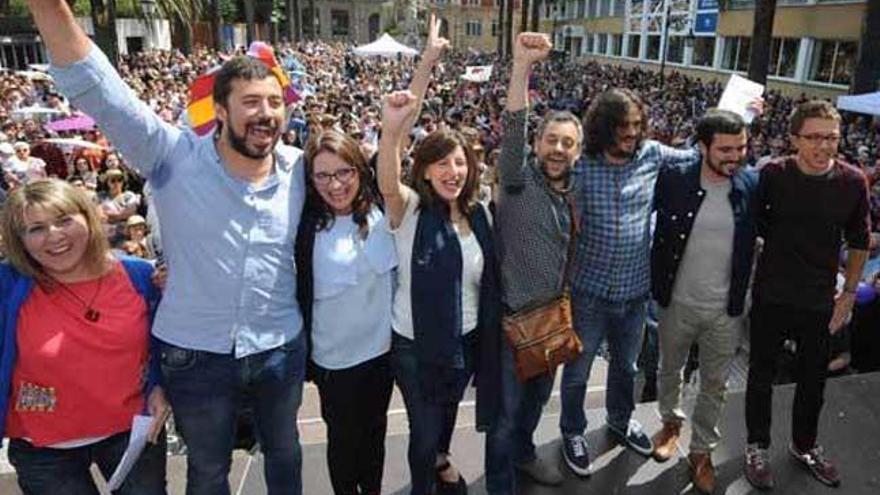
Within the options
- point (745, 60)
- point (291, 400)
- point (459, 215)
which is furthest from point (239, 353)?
point (745, 60)

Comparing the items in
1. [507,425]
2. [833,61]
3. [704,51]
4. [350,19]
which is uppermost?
[350,19]

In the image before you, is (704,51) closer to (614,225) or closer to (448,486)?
(614,225)

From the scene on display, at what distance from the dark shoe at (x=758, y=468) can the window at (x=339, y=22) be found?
8714 cm

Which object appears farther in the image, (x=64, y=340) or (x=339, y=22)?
(x=339, y=22)

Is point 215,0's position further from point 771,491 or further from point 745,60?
point 771,491

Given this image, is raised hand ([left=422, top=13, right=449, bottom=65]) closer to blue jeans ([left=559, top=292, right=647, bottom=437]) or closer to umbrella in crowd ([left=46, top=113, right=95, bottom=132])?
blue jeans ([left=559, top=292, right=647, bottom=437])

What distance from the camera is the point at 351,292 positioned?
2.39m

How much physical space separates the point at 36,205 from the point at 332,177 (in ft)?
3.01

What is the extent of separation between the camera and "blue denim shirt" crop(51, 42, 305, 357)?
6.84 ft

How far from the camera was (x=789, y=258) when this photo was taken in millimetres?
2902

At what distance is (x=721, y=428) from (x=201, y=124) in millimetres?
3065

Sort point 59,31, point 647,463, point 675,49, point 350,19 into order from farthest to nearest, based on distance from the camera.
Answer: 1. point 350,19
2. point 675,49
3. point 647,463
4. point 59,31

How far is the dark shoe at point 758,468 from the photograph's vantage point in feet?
10.1

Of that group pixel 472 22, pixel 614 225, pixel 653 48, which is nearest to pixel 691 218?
pixel 614 225
